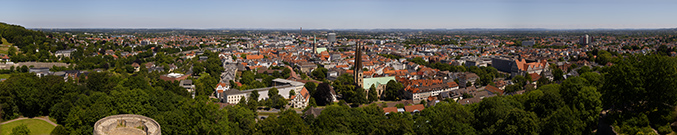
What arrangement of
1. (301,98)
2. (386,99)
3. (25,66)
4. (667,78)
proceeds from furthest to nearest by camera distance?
(25,66)
(386,99)
(301,98)
(667,78)

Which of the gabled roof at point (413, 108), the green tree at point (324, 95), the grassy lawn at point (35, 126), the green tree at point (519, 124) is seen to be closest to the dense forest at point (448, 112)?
the green tree at point (519, 124)

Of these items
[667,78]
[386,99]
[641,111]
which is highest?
[667,78]

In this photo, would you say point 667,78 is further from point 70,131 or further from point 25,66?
point 25,66

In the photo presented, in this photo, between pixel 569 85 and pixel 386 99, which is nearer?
pixel 569 85

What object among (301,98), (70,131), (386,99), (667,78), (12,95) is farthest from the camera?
(386,99)

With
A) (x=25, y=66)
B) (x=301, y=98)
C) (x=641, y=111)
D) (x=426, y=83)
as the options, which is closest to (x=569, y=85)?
(x=641, y=111)

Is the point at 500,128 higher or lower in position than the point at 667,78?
lower

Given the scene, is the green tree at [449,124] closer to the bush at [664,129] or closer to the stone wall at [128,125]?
the bush at [664,129]

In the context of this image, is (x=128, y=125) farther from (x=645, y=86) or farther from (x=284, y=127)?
(x=645, y=86)

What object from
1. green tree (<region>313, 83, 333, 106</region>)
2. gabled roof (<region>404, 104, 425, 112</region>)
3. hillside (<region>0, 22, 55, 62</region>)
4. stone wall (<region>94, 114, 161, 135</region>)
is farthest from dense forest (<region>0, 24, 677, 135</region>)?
hillside (<region>0, 22, 55, 62</region>)

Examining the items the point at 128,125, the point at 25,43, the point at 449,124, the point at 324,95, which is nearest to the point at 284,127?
the point at 128,125
